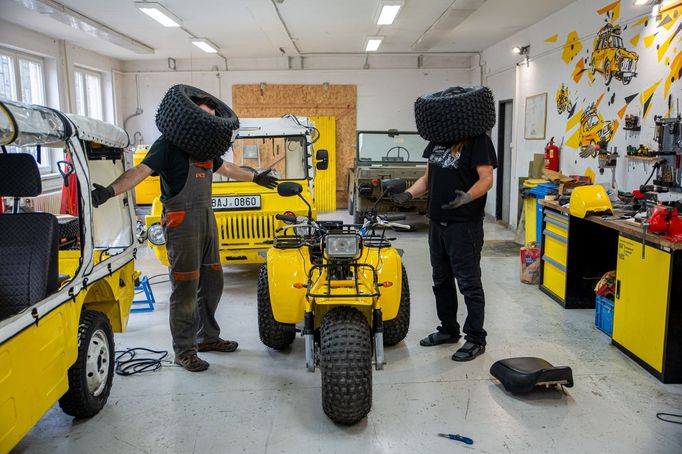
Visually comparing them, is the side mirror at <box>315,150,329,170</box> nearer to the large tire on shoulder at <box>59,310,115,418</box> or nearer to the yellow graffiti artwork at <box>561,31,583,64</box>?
the large tire on shoulder at <box>59,310,115,418</box>

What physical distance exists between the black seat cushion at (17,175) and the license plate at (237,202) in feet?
9.44

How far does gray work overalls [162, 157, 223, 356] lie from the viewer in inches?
138

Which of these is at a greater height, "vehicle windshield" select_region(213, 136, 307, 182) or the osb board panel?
the osb board panel

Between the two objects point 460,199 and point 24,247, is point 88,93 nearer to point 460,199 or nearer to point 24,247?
point 24,247

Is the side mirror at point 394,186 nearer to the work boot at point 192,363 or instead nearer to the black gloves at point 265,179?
the black gloves at point 265,179

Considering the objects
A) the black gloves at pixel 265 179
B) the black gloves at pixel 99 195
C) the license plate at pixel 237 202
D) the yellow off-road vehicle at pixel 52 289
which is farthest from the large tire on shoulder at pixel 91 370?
the license plate at pixel 237 202

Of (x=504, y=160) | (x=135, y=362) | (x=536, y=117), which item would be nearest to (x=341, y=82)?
(x=504, y=160)

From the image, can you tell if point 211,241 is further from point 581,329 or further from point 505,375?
point 581,329

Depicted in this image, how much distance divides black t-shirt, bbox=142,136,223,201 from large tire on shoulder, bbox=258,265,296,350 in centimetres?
84

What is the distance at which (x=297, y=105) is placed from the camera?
1234 cm

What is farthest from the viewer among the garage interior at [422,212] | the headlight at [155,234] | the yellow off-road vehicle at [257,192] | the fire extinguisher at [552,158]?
the fire extinguisher at [552,158]

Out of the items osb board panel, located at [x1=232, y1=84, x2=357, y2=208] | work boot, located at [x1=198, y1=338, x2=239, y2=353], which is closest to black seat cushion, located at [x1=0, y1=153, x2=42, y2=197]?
work boot, located at [x1=198, y1=338, x2=239, y2=353]

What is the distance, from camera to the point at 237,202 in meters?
5.63

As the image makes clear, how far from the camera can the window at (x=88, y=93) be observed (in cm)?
1089
